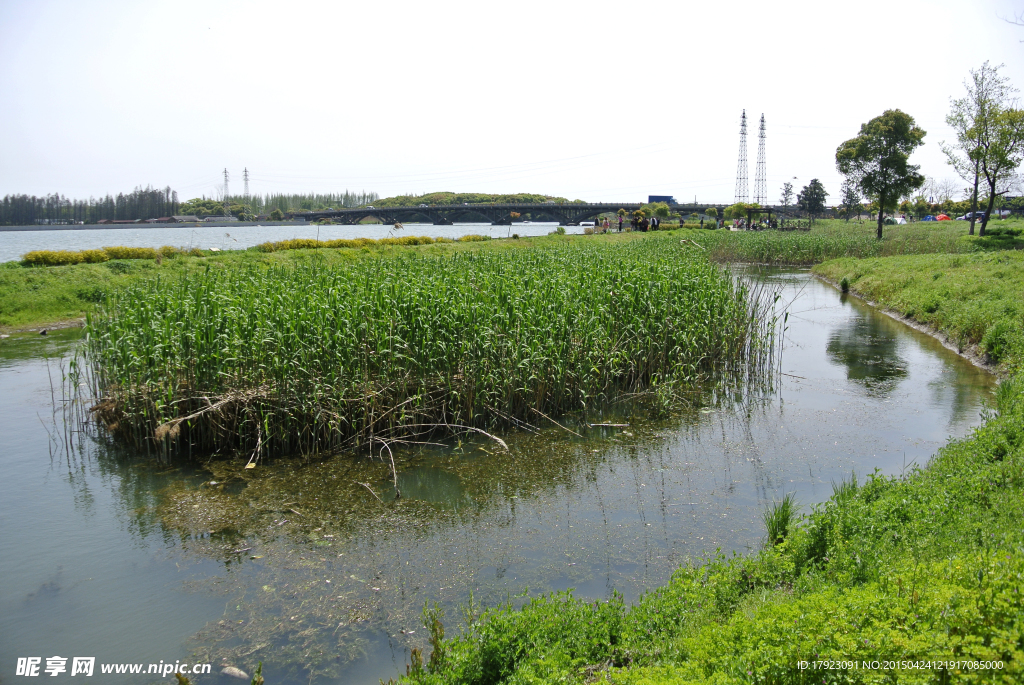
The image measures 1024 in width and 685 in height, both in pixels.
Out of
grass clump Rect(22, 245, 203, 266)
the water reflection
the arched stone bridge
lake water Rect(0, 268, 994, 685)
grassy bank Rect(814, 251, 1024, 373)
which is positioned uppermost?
the arched stone bridge

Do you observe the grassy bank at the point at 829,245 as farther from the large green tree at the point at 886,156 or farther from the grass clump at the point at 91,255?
the grass clump at the point at 91,255

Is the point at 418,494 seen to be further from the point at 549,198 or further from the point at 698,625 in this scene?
the point at 549,198

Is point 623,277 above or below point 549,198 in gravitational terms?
below

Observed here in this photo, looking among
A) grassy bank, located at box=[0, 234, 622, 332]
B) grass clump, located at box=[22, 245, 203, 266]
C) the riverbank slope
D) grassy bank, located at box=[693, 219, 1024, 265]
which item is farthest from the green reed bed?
grassy bank, located at box=[693, 219, 1024, 265]

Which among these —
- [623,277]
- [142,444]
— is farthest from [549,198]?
[142,444]

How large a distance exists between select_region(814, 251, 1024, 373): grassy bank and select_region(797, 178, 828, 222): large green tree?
50459 millimetres

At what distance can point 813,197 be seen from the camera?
236 ft

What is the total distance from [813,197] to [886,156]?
125 ft

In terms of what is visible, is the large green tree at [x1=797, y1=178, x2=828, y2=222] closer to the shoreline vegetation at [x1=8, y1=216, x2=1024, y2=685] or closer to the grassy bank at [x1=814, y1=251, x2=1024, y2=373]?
the grassy bank at [x1=814, y1=251, x2=1024, y2=373]

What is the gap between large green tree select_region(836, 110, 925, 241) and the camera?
3600cm

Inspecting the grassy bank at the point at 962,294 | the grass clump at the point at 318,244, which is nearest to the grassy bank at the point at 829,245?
the grassy bank at the point at 962,294

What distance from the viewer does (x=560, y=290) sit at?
11.6m

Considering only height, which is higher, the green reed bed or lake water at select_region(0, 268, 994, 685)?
the green reed bed

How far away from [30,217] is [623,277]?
65.9m
